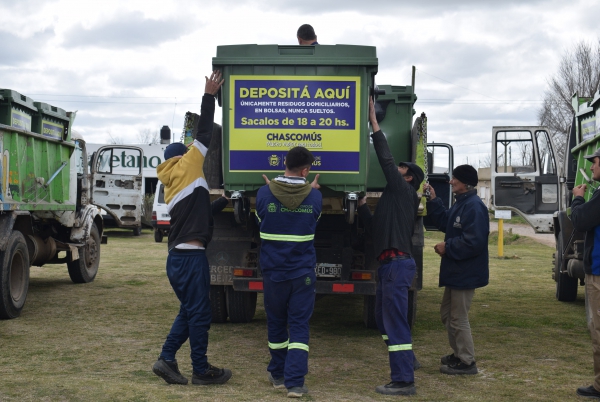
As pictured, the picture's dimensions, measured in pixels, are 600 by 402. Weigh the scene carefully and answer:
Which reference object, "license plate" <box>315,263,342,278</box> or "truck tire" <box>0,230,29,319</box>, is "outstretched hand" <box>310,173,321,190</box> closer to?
"license plate" <box>315,263,342,278</box>

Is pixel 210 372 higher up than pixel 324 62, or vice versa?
pixel 324 62

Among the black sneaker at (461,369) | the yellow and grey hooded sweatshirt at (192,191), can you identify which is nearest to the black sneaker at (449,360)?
the black sneaker at (461,369)

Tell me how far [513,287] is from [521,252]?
29.3 ft

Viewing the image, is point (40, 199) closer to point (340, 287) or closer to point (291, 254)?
point (340, 287)

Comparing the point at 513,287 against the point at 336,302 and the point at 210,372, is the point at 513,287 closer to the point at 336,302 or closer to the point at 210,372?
the point at 336,302

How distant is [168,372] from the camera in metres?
6.02

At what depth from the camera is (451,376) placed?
21.3 feet

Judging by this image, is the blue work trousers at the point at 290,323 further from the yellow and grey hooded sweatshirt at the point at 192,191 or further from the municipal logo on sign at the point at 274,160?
the municipal logo on sign at the point at 274,160

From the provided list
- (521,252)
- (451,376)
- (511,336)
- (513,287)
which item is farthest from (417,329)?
(521,252)

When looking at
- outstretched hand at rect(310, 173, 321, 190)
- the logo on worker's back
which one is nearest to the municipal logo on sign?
outstretched hand at rect(310, 173, 321, 190)

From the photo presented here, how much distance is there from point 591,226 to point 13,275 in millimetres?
6760

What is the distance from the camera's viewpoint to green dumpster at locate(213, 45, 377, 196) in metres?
6.73

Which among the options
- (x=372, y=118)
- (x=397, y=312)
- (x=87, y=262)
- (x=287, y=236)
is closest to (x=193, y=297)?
(x=287, y=236)

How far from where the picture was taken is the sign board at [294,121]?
22.1ft
